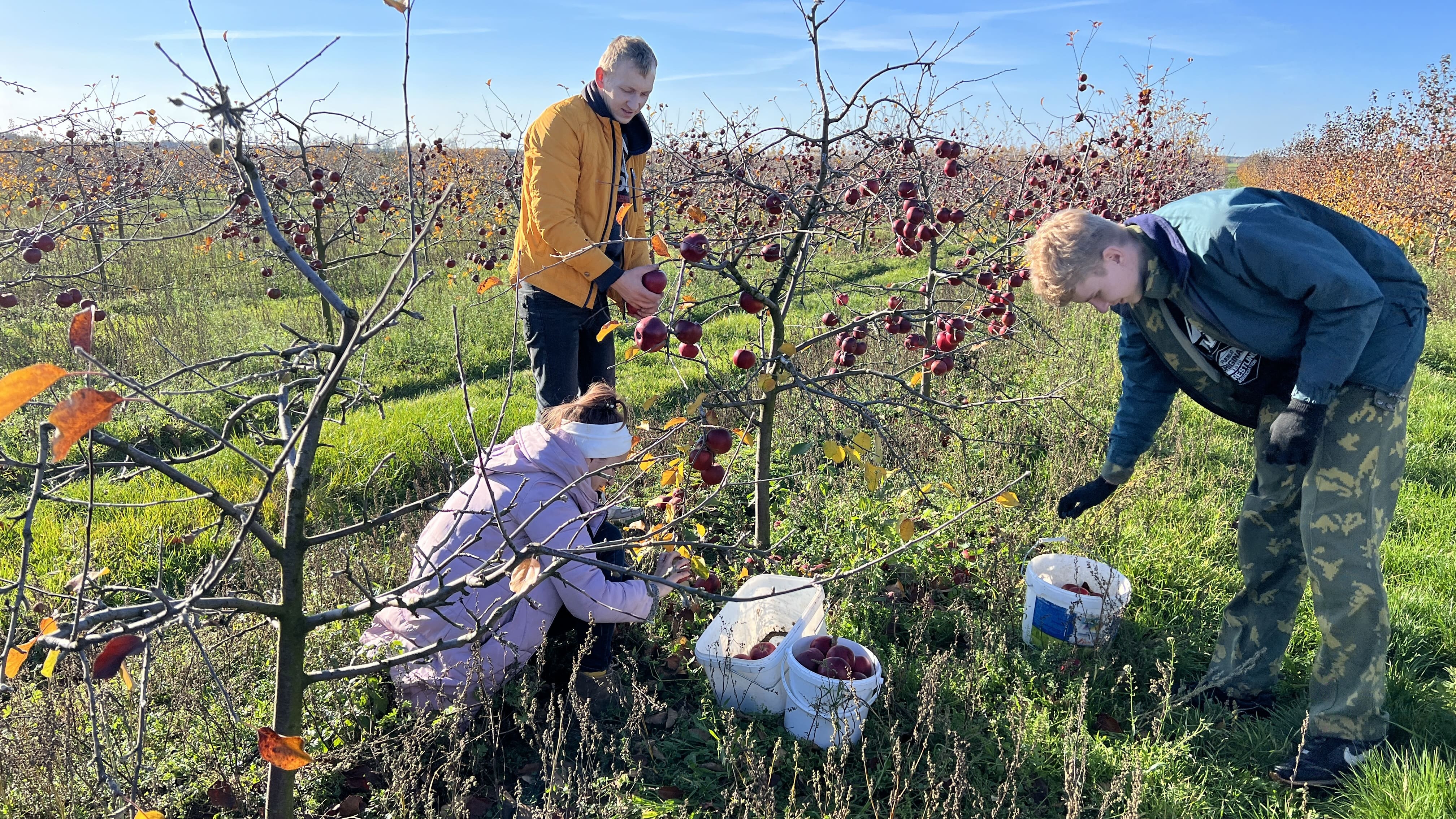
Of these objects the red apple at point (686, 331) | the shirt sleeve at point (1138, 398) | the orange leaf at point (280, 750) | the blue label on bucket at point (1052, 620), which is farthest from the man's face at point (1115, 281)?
the orange leaf at point (280, 750)

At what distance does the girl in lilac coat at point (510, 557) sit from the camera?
2.23 metres

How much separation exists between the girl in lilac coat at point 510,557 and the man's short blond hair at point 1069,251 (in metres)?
1.22

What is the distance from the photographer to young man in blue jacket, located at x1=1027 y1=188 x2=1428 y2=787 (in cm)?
211

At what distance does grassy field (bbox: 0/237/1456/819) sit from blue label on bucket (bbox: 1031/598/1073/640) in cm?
8

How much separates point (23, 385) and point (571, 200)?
96.1 inches

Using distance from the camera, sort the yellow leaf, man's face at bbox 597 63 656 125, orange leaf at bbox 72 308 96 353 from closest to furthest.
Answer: orange leaf at bbox 72 308 96 353 → the yellow leaf → man's face at bbox 597 63 656 125

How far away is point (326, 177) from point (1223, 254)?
6.66 m

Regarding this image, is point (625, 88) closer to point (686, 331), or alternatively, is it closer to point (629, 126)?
point (629, 126)

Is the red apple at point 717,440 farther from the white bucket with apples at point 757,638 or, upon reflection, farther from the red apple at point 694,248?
the white bucket with apples at point 757,638

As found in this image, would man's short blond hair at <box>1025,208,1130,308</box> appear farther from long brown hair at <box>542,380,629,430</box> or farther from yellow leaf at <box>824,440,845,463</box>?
long brown hair at <box>542,380,629,430</box>

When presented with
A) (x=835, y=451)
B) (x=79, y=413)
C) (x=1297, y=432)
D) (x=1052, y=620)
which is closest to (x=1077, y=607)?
(x=1052, y=620)

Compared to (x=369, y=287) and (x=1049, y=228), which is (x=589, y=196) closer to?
(x=1049, y=228)

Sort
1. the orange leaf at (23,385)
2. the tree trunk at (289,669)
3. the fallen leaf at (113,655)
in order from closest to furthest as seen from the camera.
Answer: the orange leaf at (23,385) → the fallen leaf at (113,655) → the tree trunk at (289,669)

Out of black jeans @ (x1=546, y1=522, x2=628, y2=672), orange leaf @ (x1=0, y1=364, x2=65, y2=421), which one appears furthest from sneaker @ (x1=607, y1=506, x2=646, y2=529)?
orange leaf @ (x1=0, y1=364, x2=65, y2=421)
